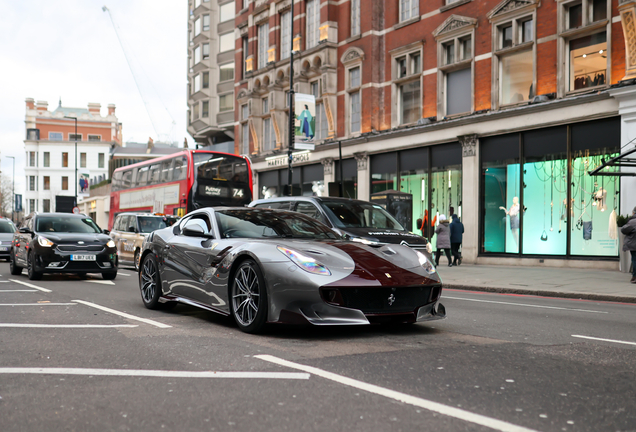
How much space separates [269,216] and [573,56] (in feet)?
50.4

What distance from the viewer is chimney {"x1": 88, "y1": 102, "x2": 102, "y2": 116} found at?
105625mm

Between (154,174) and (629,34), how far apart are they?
1773 centimetres

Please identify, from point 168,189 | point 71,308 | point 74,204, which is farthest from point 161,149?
point 71,308

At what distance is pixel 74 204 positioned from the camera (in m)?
56.0

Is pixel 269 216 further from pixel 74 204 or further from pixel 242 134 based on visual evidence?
pixel 74 204

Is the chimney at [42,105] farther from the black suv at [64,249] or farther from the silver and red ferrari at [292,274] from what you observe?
the silver and red ferrari at [292,274]

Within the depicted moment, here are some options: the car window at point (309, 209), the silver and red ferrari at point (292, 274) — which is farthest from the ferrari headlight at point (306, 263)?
the car window at point (309, 209)

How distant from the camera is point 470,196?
73.5 feet

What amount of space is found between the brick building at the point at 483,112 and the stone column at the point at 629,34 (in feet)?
0.11

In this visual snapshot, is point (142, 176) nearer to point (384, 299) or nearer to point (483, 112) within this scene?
point (483, 112)

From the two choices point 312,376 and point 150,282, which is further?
point 150,282

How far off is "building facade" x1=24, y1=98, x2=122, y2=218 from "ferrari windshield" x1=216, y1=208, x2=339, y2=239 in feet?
322

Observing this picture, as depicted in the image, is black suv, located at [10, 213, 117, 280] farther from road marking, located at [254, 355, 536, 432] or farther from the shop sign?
the shop sign

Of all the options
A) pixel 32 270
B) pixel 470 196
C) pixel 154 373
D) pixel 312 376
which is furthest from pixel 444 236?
pixel 154 373
